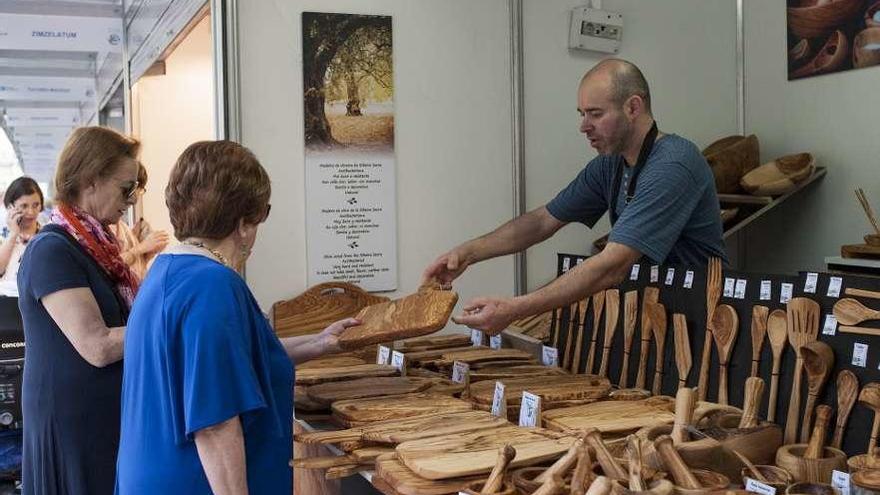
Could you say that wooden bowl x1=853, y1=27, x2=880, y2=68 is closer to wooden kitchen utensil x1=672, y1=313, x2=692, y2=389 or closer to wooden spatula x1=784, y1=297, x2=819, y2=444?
wooden kitchen utensil x1=672, y1=313, x2=692, y2=389

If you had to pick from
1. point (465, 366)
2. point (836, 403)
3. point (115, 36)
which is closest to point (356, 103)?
point (465, 366)

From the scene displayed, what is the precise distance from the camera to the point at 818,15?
3959 mm

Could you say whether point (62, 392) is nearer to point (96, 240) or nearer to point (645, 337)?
point (96, 240)

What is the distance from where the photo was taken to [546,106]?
3.91m

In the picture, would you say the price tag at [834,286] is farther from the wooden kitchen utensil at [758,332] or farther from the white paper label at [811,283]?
the wooden kitchen utensil at [758,332]

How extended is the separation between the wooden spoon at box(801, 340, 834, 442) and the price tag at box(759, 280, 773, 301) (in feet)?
0.71

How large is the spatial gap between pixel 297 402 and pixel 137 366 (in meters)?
0.69

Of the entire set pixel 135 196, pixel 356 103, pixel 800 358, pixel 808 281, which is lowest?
pixel 800 358

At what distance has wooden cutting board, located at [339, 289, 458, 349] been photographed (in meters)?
2.25

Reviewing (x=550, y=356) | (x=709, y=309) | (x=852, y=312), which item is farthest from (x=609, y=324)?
(x=852, y=312)

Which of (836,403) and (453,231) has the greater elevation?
(453,231)

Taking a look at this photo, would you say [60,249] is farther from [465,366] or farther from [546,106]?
[546,106]

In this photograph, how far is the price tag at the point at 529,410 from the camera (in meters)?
2.07

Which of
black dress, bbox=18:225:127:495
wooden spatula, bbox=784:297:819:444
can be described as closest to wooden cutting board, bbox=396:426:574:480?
wooden spatula, bbox=784:297:819:444
